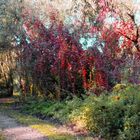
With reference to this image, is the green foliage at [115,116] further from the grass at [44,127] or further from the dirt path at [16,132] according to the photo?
the dirt path at [16,132]

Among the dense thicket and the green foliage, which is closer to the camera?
the green foliage

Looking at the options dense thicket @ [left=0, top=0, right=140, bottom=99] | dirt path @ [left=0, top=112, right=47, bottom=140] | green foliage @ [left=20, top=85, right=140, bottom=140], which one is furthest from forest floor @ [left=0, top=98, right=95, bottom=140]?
dense thicket @ [left=0, top=0, right=140, bottom=99]

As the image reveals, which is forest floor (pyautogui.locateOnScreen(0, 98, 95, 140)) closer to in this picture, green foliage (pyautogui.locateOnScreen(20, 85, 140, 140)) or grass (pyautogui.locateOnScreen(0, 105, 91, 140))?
grass (pyautogui.locateOnScreen(0, 105, 91, 140))

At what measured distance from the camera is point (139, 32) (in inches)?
752

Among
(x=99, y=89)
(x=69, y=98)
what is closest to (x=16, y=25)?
(x=69, y=98)

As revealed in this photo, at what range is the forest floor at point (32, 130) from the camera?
12461 mm

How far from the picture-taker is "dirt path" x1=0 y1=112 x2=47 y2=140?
12.6 m

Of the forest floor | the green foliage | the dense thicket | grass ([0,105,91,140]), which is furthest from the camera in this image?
the dense thicket

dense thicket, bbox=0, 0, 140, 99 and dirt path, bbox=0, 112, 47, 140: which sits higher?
dense thicket, bbox=0, 0, 140, 99

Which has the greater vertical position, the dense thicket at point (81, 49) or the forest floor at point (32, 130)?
the dense thicket at point (81, 49)

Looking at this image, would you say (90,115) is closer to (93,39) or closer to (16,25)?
(93,39)

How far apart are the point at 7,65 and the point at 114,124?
56.7 feet

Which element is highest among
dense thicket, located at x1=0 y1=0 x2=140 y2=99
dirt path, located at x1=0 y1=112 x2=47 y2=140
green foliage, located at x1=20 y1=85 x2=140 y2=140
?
dense thicket, located at x1=0 y1=0 x2=140 y2=99

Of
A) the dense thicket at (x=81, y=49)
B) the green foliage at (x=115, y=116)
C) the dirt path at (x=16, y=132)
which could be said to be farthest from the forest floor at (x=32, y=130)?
the dense thicket at (x=81, y=49)
